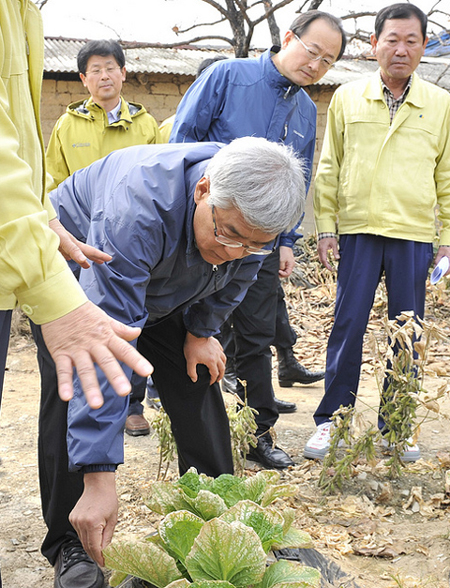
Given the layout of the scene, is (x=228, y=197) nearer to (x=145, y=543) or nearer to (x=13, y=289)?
(x=13, y=289)

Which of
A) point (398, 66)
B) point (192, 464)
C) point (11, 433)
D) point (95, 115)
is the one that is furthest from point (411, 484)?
point (95, 115)

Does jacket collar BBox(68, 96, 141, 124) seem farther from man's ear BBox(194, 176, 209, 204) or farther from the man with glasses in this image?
man's ear BBox(194, 176, 209, 204)

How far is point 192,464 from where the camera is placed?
2611 millimetres

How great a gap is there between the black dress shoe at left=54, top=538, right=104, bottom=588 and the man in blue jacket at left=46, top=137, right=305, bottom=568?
0.13m

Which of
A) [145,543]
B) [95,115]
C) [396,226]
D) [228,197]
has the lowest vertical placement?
[145,543]

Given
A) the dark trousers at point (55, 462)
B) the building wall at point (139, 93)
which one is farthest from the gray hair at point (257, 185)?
the building wall at point (139, 93)

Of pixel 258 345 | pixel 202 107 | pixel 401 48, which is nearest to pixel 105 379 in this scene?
pixel 258 345

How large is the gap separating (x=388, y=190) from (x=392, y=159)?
0.18 m

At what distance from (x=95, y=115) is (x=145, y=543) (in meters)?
3.48

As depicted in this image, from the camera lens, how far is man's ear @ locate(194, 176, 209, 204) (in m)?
2.08

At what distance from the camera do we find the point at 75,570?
2223 mm

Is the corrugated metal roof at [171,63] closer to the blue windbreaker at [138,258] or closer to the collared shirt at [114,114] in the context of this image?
the collared shirt at [114,114]

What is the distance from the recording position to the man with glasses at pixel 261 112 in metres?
3.57

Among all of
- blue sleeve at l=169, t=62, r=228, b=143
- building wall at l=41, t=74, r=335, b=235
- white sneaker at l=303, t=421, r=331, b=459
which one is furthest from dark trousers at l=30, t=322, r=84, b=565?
building wall at l=41, t=74, r=335, b=235
